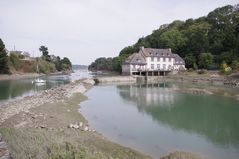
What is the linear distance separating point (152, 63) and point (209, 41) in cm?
1690

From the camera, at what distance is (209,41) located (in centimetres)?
6769

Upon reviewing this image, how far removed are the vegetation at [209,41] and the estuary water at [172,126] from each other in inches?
1364

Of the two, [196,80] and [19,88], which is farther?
[196,80]

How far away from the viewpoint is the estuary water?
42.6 feet

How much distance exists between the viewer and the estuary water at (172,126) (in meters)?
13.0

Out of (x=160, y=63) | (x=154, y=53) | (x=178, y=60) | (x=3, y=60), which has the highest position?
(x=154, y=53)

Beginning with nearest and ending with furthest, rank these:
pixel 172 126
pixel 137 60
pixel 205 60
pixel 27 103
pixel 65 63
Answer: pixel 172 126
pixel 27 103
pixel 205 60
pixel 137 60
pixel 65 63

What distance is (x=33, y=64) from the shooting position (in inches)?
3366

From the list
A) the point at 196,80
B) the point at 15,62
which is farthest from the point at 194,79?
the point at 15,62

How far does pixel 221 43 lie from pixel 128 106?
46.5m

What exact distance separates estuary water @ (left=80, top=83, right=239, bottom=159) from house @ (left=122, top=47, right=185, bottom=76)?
36242 mm

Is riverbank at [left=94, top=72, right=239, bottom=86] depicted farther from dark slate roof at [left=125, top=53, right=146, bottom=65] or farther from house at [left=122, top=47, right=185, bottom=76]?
dark slate roof at [left=125, top=53, right=146, bottom=65]

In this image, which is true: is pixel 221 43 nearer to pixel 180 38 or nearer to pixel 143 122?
pixel 180 38

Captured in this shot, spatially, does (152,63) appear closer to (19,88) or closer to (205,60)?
(205,60)
